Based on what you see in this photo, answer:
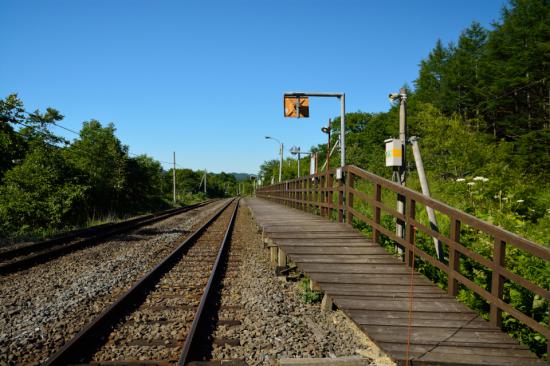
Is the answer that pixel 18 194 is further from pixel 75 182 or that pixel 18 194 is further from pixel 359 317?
pixel 359 317

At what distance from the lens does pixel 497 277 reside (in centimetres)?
357

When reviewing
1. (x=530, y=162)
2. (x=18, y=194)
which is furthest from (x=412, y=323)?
(x=530, y=162)

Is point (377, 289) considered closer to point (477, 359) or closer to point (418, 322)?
point (418, 322)

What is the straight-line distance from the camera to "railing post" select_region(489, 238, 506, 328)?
3514 millimetres

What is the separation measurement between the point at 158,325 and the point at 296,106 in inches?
363

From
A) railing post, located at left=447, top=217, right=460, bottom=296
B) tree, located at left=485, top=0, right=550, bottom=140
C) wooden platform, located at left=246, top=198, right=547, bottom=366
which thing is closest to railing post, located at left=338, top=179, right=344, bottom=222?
wooden platform, located at left=246, top=198, right=547, bottom=366

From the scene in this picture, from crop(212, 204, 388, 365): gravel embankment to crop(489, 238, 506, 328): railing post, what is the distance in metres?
Result: 1.24

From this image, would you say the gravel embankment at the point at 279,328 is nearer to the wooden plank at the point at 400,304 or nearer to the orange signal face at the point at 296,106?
the wooden plank at the point at 400,304

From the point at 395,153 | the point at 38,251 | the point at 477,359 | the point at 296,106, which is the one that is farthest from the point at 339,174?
the point at 38,251

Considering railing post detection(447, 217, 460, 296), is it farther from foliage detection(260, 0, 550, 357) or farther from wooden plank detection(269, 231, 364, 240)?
wooden plank detection(269, 231, 364, 240)

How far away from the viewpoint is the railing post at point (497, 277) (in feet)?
11.5

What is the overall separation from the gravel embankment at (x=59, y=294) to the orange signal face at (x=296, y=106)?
5788mm


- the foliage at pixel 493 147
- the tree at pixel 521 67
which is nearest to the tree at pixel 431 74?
the foliage at pixel 493 147

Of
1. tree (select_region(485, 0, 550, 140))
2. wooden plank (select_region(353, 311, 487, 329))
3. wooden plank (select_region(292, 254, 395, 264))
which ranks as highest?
tree (select_region(485, 0, 550, 140))
